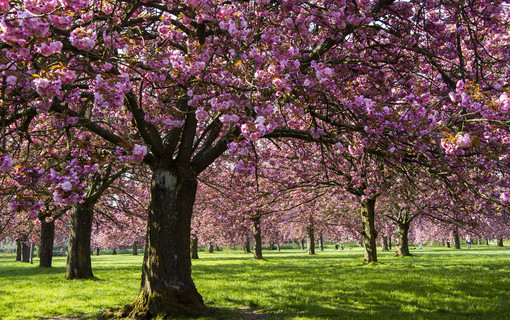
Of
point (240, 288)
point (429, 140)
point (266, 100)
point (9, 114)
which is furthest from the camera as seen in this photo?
point (240, 288)

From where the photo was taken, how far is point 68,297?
10.2m

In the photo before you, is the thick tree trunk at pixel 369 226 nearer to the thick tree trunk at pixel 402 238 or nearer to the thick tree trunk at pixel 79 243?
the thick tree trunk at pixel 402 238

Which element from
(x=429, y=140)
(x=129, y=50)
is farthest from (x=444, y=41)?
(x=129, y=50)

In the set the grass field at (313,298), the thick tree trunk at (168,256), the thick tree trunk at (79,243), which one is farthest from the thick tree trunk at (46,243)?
the thick tree trunk at (168,256)

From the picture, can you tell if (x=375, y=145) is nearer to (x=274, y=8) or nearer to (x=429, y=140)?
(x=429, y=140)

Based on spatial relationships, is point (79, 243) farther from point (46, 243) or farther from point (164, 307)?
point (46, 243)

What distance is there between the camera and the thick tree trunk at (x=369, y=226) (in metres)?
18.4

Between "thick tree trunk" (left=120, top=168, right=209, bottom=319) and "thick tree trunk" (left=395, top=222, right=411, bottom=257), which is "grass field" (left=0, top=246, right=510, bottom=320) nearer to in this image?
"thick tree trunk" (left=120, top=168, right=209, bottom=319)

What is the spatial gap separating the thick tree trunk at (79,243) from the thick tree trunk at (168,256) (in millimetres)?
7268

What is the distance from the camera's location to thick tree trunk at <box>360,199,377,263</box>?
18391mm

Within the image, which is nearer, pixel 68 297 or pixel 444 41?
pixel 444 41

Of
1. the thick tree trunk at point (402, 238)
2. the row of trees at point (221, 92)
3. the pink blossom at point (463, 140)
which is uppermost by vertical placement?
the row of trees at point (221, 92)

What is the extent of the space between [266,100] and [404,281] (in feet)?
28.8

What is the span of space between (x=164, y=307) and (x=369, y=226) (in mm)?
13551
